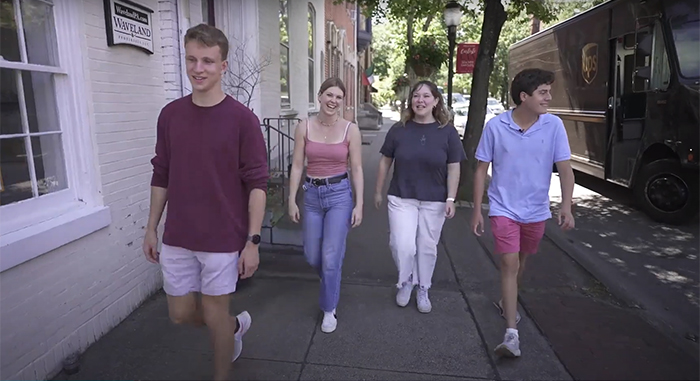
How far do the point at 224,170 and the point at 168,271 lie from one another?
0.62m

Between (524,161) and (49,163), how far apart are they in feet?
9.80

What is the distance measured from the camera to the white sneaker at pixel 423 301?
3.75 metres

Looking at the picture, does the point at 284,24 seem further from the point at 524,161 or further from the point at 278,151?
the point at 524,161

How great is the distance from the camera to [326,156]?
10.8ft

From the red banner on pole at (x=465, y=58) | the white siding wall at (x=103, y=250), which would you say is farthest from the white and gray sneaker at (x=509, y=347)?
the red banner on pole at (x=465, y=58)

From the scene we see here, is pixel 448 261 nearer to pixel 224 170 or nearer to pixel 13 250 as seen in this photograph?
A: pixel 224 170

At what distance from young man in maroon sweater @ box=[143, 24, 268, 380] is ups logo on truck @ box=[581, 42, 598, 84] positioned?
7517mm

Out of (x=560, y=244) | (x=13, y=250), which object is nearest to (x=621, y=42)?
(x=560, y=244)

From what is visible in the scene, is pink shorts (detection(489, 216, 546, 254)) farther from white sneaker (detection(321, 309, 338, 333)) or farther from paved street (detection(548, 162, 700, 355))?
paved street (detection(548, 162, 700, 355))

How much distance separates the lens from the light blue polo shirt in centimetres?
309

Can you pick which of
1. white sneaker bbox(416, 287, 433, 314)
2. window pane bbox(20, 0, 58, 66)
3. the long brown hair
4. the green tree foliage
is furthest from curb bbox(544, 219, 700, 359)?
window pane bbox(20, 0, 58, 66)

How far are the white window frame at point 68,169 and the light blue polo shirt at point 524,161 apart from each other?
261 cm

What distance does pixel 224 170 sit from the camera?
2340 mm

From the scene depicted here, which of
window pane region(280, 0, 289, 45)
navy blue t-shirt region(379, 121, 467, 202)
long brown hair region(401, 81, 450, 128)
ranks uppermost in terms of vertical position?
window pane region(280, 0, 289, 45)
